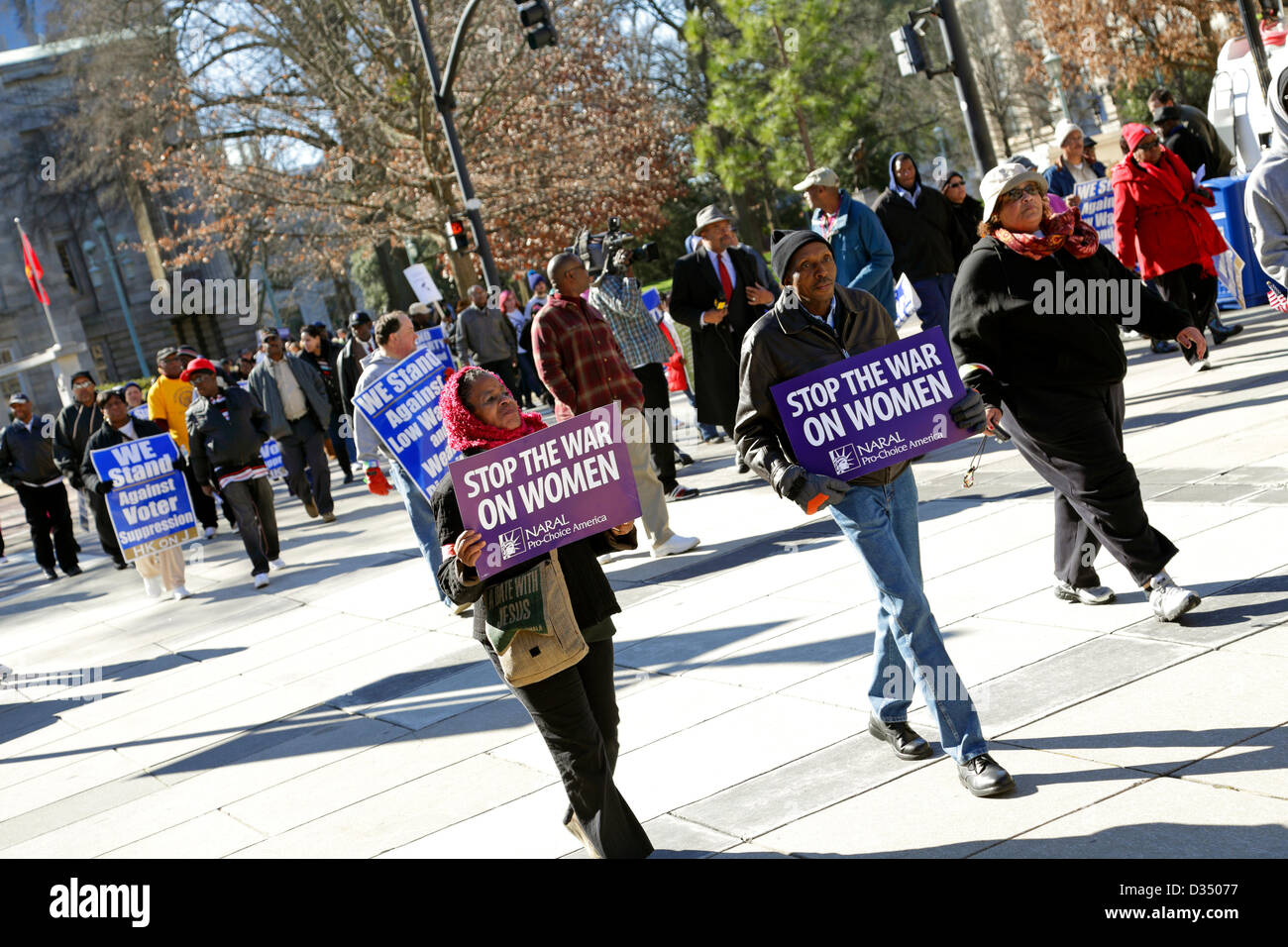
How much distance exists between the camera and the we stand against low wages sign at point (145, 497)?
38.0 feet

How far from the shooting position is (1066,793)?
3.94m

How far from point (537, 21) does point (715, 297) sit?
8.73m

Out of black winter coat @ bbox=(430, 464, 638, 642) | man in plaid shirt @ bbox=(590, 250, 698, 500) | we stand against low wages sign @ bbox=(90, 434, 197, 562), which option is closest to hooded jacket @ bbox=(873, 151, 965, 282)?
man in plaid shirt @ bbox=(590, 250, 698, 500)

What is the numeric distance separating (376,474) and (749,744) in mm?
4061

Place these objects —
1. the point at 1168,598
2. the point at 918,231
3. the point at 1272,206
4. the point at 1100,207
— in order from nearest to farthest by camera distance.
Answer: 1. the point at 1168,598
2. the point at 1272,206
3. the point at 918,231
4. the point at 1100,207

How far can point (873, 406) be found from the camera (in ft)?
14.3

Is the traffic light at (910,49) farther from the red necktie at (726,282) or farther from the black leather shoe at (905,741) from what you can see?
the black leather shoe at (905,741)

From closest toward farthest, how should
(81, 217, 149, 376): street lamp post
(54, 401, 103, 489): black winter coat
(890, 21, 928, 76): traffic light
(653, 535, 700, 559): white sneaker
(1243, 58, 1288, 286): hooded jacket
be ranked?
(1243, 58, 1288, 286): hooded jacket < (653, 535, 700, 559): white sneaker < (54, 401, 103, 489): black winter coat < (890, 21, 928, 76): traffic light < (81, 217, 149, 376): street lamp post

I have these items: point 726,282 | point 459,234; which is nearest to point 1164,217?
point 726,282

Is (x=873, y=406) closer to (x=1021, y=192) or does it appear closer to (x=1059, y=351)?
(x=1059, y=351)

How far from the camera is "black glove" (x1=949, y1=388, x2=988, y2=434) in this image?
4.43 metres

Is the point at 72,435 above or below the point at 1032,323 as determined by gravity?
above

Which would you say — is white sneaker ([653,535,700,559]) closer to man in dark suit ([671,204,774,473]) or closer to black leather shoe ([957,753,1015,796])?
man in dark suit ([671,204,774,473])

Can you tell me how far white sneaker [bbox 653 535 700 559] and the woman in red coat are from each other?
13.6 feet
